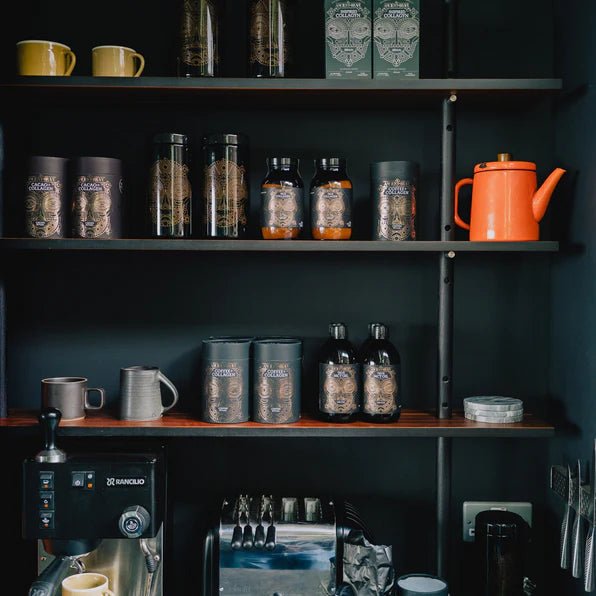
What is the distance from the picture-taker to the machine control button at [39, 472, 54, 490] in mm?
1537

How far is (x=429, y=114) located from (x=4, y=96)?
1.05 metres

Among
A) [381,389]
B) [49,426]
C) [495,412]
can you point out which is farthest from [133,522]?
[495,412]

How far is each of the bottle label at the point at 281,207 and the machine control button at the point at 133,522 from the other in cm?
70

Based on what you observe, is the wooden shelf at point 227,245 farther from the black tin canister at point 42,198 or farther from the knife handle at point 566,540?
the knife handle at point 566,540

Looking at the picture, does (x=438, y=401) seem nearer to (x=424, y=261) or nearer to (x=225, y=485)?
(x=424, y=261)

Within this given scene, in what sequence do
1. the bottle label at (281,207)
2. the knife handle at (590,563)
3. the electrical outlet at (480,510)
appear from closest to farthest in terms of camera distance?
the knife handle at (590,563)
the bottle label at (281,207)
the electrical outlet at (480,510)

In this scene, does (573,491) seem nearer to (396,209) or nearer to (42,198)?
(396,209)

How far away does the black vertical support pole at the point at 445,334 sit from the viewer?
166cm

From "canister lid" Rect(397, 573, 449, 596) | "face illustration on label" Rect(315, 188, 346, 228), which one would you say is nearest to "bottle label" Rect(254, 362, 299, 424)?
"face illustration on label" Rect(315, 188, 346, 228)

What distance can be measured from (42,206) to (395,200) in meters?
0.81

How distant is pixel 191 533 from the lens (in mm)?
1896

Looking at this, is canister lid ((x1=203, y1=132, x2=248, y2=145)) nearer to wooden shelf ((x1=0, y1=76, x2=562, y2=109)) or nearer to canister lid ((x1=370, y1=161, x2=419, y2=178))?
wooden shelf ((x1=0, y1=76, x2=562, y2=109))

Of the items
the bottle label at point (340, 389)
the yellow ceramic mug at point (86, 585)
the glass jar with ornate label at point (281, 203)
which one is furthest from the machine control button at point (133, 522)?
the glass jar with ornate label at point (281, 203)

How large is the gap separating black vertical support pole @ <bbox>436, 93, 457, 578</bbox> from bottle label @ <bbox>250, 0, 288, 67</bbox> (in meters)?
0.41
